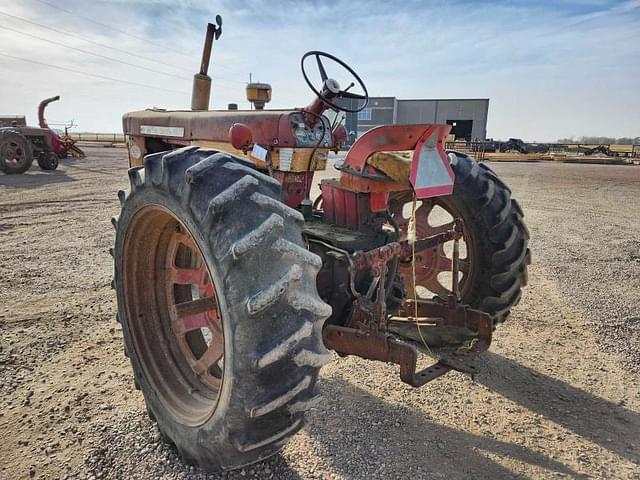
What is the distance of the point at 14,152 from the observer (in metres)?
14.4

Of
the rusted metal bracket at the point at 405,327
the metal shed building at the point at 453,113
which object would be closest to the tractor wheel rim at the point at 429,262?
the rusted metal bracket at the point at 405,327

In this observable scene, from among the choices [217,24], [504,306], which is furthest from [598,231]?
[217,24]

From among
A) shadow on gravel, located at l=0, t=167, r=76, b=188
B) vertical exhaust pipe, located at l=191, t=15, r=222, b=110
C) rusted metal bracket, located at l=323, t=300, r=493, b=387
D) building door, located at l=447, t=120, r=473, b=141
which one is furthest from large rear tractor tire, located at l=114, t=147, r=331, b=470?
building door, located at l=447, t=120, r=473, b=141

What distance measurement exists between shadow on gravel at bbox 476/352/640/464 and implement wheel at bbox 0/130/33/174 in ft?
50.4

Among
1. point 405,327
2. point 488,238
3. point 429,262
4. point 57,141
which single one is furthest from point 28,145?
point 488,238

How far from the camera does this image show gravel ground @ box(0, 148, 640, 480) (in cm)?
239

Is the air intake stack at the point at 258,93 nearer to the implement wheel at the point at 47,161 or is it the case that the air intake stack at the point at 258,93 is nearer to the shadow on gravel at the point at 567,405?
the shadow on gravel at the point at 567,405

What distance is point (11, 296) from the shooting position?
Result: 4.37 m

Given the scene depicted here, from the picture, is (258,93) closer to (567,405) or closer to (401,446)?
(401,446)

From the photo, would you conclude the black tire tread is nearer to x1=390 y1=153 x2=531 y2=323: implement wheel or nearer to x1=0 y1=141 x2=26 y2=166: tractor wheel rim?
x1=390 y1=153 x2=531 y2=323: implement wheel

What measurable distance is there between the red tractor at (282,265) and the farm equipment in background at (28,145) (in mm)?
12788

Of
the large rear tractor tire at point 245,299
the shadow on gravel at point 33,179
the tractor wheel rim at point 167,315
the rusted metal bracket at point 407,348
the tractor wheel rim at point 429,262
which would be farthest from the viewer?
the shadow on gravel at point 33,179

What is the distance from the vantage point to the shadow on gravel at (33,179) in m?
12.5

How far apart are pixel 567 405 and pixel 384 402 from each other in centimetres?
114
